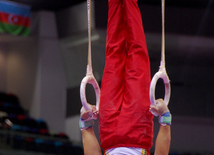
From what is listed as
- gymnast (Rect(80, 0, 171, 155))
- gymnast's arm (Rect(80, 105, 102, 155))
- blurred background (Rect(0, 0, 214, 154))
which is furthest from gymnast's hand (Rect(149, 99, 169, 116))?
blurred background (Rect(0, 0, 214, 154))

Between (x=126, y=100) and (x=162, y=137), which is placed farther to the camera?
(x=126, y=100)

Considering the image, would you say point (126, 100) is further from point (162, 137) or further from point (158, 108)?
point (162, 137)

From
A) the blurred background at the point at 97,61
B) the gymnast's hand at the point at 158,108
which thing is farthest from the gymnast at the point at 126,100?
the blurred background at the point at 97,61

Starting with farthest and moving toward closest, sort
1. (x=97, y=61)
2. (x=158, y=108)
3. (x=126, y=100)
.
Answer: (x=97, y=61) < (x=126, y=100) < (x=158, y=108)

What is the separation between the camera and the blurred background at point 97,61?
9.37 meters

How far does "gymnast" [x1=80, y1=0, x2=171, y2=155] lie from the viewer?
3047 millimetres

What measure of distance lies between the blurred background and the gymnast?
17.1 ft

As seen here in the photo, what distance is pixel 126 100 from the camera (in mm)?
3188

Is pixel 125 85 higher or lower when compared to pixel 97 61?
higher

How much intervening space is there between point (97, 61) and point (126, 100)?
6299mm

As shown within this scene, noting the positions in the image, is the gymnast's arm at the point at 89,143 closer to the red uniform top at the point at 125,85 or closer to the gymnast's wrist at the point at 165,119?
the red uniform top at the point at 125,85

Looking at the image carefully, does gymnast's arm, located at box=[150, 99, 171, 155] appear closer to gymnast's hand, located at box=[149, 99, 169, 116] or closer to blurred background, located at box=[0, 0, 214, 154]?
gymnast's hand, located at box=[149, 99, 169, 116]

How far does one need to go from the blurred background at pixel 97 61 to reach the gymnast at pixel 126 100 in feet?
17.1

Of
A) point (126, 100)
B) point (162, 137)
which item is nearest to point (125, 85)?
point (126, 100)
